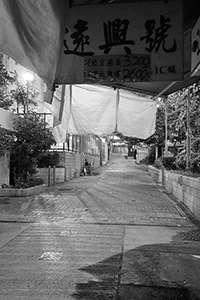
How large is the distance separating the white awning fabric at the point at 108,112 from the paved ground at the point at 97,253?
7.27 ft

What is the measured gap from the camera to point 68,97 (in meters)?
5.89

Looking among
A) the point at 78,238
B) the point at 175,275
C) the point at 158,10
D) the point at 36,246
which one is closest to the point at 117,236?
the point at 78,238

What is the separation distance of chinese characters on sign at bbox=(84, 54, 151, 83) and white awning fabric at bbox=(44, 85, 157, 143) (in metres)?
2.37

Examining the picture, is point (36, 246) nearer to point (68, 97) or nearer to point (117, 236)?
point (117, 236)

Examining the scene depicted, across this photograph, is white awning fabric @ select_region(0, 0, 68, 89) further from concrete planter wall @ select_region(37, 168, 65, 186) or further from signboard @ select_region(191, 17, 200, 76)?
concrete planter wall @ select_region(37, 168, 65, 186)

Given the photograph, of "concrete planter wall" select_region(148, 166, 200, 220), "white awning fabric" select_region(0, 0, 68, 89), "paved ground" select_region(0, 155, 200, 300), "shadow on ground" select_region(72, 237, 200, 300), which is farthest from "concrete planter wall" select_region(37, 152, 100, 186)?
"white awning fabric" select_region(0, 0, 68, 89)

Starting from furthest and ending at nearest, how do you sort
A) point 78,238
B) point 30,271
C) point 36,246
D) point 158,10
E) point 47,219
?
point 47,219 < point 78,238 < point 36,246 < point 30,271 < point 158,10

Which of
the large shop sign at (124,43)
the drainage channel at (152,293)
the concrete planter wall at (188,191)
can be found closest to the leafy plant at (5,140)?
the concrete planter wall at (188,191)

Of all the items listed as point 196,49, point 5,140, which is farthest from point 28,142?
point 196,49

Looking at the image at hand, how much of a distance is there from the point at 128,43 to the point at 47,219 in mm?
5638

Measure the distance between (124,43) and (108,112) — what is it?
8.96 feet

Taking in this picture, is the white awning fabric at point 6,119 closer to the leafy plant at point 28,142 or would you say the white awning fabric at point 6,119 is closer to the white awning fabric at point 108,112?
the leafy plant at point 28,142

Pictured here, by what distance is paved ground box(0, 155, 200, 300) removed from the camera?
4.23m

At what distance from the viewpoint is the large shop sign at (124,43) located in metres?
4.51
